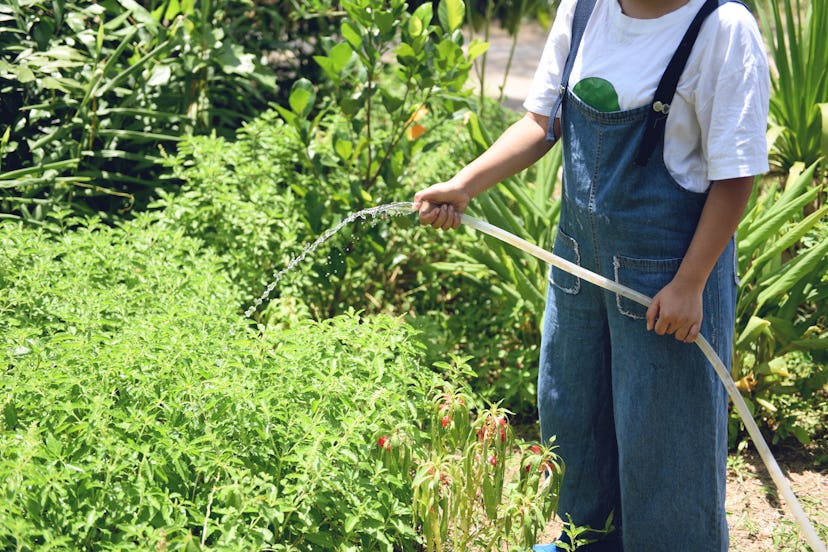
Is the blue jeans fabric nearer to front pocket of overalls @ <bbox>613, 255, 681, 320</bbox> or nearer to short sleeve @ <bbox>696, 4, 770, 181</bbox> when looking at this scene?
front pocket of overalls @ <bbox>613, 255, 681, 320</bbox>

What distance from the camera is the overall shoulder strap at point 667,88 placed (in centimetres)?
189

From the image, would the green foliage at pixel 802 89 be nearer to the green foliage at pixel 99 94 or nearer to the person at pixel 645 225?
the person at pixel 645 225

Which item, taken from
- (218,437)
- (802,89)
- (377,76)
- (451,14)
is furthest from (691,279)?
(802,89)

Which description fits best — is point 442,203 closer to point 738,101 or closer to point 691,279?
point 691,279

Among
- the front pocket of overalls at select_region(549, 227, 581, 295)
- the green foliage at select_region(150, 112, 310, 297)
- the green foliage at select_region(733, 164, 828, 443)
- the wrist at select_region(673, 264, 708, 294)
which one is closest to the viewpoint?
the wrist at select_region(673, 264, 708, 294)

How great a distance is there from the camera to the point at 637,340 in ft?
7.07

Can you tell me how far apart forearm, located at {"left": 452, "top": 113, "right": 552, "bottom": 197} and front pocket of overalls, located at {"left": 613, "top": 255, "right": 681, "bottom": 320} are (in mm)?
352

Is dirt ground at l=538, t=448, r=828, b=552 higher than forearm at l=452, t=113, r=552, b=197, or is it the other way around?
forearm at l=452, t=113, r=552, b=197

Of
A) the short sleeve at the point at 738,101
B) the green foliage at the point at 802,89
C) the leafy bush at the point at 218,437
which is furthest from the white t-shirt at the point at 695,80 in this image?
the green foliage at the point at 802,89

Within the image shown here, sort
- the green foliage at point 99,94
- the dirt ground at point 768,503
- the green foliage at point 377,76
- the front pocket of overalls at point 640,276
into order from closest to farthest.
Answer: the front pocket of overalls at point 640,276
the dirt ground at point 768,503
the green foliage at point 377,76
the green foliage at point 99,94

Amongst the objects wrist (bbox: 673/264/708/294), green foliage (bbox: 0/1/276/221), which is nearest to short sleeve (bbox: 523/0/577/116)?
wrist (bbox: 673/264/708/294)

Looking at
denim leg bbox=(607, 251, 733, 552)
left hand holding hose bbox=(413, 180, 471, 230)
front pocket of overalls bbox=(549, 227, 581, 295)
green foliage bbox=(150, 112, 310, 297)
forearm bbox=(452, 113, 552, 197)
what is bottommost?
green foliage bbox=(150, 112, 310, 297)

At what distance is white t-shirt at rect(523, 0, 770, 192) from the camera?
184 cm

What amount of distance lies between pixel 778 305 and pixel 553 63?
4.99 feet
